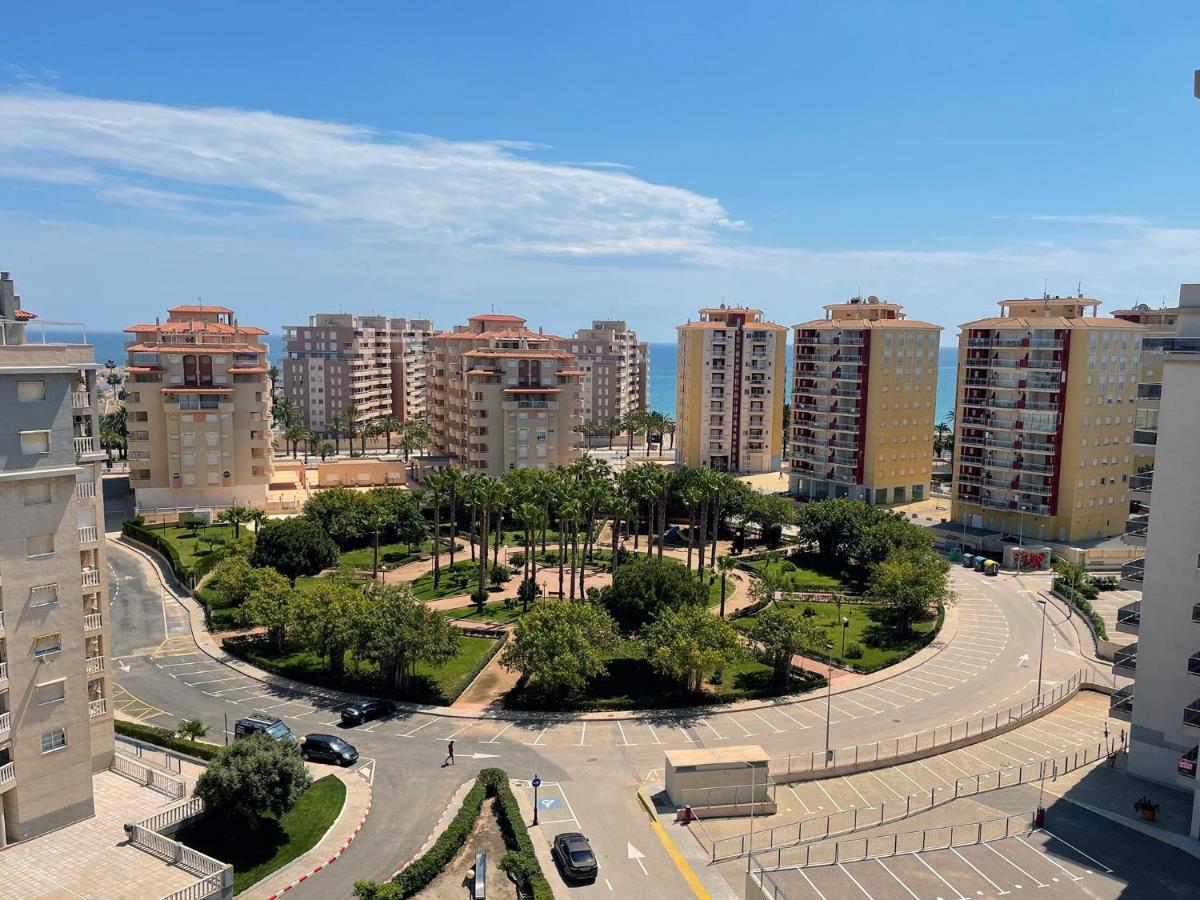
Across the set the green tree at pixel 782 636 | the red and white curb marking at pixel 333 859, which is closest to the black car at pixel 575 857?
the red and white curb marking at pixel 333 859

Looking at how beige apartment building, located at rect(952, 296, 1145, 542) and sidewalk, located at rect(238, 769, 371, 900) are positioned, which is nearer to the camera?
sidewalk, located at rect(238, 769, 371, 900)

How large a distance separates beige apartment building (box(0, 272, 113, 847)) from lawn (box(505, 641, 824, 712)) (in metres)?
23.6

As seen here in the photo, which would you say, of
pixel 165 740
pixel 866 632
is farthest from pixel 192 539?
pixel 866 632

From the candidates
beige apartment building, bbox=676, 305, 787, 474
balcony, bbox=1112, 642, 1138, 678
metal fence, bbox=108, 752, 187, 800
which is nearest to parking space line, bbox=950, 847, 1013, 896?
balcony, bbox=1112, 642, 1138, 678

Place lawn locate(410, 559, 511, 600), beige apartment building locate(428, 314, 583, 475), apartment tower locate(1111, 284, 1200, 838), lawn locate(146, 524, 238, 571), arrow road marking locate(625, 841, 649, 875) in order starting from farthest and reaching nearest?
1. beige apartment building locate(428, 314, 583, 475)
2. lawn locate(146, 524, 238, 571)
3. lawn locate(410, 559, 511, 600)
4. apartment tower locate(1111, 284, 1200, 838)
5. arrow road marking locate(625, 841, 649, 875)

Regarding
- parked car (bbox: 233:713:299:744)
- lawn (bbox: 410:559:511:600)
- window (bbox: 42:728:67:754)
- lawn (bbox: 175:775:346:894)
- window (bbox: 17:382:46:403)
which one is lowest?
lawn (bbox: 175:775:346:894)

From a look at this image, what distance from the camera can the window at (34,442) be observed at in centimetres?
3553

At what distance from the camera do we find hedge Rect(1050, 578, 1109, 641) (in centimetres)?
6988

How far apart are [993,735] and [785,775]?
14.1 metres

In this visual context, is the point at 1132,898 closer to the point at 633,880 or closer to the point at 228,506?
the point at 633,880

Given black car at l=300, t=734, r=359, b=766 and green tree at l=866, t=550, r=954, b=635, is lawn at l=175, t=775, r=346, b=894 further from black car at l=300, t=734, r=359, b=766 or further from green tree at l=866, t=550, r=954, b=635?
green tree at l=866, t=550, r=954, b=635

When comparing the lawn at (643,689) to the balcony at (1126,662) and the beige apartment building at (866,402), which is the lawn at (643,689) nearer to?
the balcony at (1126,662)

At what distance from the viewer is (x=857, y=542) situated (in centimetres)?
8544

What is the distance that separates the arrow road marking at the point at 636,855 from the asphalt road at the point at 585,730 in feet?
0.21
